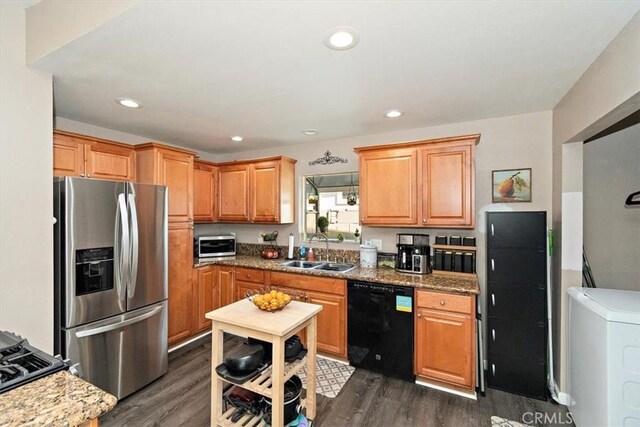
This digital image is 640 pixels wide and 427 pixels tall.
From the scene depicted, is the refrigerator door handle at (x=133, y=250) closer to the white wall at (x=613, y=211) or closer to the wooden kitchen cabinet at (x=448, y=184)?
the wooden kitchen cabinet at (x=448, y=184)

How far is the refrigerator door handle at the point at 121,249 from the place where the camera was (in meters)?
2.37

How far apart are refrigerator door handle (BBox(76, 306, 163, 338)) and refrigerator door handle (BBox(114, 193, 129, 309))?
0.14 metres

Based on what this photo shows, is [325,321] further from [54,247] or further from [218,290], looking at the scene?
[54,247]

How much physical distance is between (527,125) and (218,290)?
3.86 m

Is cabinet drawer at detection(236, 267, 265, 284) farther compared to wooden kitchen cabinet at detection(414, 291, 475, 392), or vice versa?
cabinet drawer at detection(236, 267, 265, 284)

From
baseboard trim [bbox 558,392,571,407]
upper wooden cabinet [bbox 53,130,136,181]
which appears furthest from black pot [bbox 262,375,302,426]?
upper wooden cabinet [bbox 53,130,136,181]

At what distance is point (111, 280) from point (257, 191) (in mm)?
1969

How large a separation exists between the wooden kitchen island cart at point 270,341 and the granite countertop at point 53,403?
87 centimetres

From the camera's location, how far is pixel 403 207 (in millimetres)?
2943

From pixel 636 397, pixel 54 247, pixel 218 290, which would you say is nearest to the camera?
pixel 636 397

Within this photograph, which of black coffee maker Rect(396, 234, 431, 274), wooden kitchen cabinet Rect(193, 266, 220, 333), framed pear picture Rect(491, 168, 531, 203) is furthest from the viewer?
wooden kitchen cabinet Rect(193, 266, 220, 333)

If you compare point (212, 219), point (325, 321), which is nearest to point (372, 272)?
point (325, 321)

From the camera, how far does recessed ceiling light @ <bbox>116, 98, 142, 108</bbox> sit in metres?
2.44
